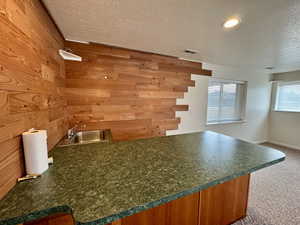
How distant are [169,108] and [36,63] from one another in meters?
2.22

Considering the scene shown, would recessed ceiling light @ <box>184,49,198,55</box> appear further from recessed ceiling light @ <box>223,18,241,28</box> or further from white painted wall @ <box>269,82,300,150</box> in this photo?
white painted wall @ <box>269,82,300,150</box>

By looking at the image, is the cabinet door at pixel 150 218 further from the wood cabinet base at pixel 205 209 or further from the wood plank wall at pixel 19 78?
the wood plank wall at pixel 19 78

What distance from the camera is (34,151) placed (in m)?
0.84

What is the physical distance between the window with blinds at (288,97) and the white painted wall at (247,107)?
0.27 meters

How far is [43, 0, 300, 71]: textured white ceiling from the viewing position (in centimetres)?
118

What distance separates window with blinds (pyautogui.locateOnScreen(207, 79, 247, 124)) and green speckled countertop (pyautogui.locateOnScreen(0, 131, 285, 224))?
2.20 metres

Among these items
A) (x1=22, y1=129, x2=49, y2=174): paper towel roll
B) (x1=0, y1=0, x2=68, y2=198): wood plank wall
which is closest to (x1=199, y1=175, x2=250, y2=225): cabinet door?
(x1=22, y1=129, x2=49, y2=174): paper towel roll

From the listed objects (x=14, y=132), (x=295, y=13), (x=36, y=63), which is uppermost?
(x=295, y=13)

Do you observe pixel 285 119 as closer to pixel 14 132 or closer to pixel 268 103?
pixel 268 103

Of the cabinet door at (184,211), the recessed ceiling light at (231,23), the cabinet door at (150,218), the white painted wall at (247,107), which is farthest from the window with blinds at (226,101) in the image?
the cabinet door at (150,218)

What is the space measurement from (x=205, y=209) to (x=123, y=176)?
3.12 ft

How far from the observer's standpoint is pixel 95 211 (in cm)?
58

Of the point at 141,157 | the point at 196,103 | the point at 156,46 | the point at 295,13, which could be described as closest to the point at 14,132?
the point at 141,157

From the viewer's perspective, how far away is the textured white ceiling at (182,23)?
118cm
